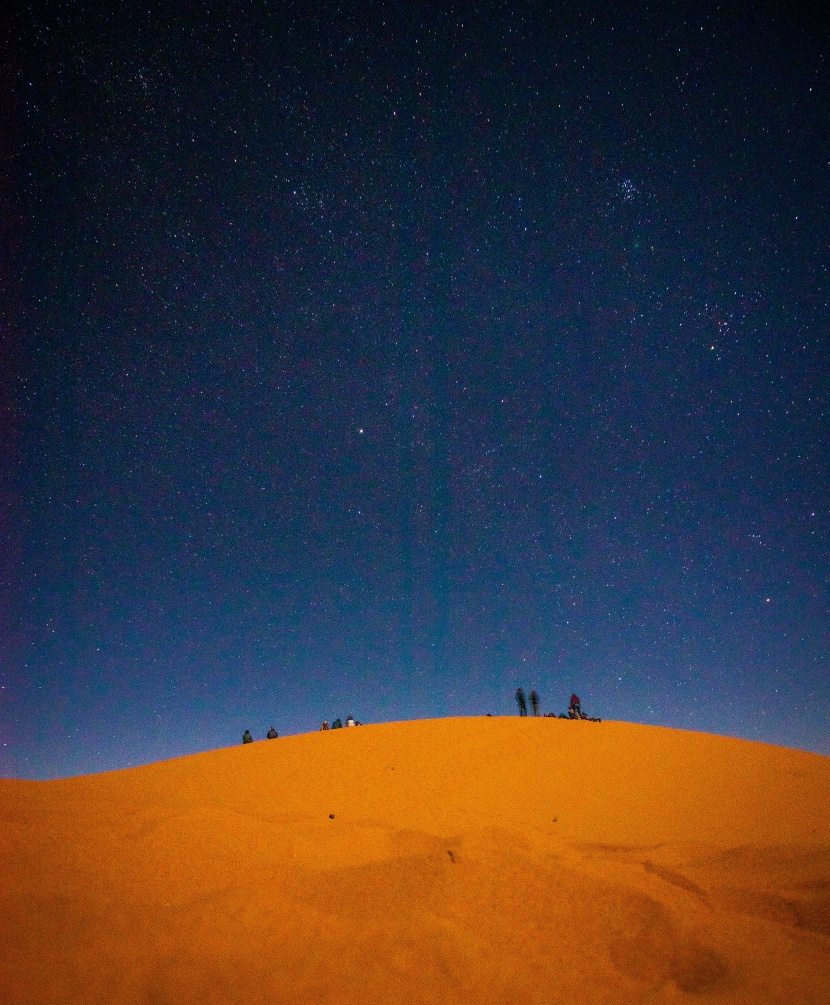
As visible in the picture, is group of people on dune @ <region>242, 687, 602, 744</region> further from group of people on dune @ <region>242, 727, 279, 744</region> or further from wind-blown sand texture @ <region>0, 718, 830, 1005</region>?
wind-blown sand texture @ <region>0, 718, 830, 1005</region>

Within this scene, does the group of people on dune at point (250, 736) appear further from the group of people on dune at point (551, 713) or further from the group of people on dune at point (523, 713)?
the group of people on dune at point (551, 713)

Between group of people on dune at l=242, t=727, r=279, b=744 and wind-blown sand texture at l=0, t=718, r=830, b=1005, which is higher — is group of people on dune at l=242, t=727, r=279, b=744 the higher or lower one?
the higher one

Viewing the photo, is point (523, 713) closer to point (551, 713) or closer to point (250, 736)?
point (551, 713)

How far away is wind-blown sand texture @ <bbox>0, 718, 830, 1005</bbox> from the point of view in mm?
4230

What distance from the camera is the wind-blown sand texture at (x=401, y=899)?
423cm

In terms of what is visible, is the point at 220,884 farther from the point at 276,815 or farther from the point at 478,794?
the point at 478,794

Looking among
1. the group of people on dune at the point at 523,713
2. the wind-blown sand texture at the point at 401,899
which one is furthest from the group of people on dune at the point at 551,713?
the wind-blown sand texture at the point at 401,899

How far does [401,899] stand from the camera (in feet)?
18.2

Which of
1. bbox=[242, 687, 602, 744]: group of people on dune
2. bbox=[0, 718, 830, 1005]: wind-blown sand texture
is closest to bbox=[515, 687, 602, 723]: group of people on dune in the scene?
bbox=[242, 687, 602, 744]: group of people on dune

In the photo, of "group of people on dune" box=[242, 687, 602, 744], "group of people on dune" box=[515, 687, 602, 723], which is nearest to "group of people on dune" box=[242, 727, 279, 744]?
→ "group of people on dune" box=[242, 687, 602, 744]

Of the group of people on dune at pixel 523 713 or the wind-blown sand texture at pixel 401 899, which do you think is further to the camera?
the group of people on dune at pixel 523 713

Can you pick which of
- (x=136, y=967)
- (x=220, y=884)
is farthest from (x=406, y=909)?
(x=136, y=967)

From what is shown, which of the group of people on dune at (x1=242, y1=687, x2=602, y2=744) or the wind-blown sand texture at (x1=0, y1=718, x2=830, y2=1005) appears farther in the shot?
the group of people on dune at (x1=242, y1=687, x2=602, y2=744)

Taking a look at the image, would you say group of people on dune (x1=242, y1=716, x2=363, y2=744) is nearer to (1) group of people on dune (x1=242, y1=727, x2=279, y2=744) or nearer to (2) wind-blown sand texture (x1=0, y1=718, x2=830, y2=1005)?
(1) group of people on dune (x1=242, y1=727, x2=279, y2=744)
